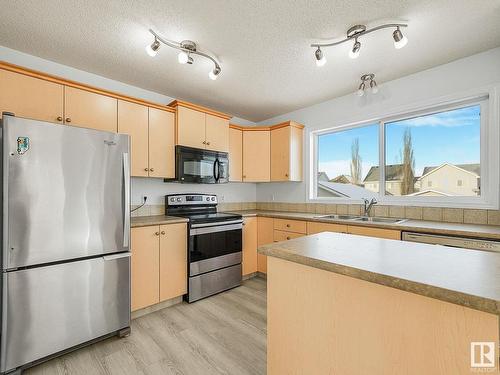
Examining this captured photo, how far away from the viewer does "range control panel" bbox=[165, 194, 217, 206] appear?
3.01 meters

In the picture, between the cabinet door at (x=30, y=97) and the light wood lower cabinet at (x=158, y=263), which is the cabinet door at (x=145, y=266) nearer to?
the light wood lower cabinet at (x=158, y=263)

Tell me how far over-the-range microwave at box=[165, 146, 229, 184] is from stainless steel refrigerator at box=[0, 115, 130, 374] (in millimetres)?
784

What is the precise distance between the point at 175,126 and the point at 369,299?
2.65 metres

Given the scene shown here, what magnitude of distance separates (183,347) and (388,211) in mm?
2534

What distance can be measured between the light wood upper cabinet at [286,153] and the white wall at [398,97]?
0.12 m

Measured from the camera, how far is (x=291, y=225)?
3.04 meters

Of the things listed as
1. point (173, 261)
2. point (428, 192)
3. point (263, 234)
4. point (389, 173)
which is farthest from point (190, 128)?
point (428, 192)

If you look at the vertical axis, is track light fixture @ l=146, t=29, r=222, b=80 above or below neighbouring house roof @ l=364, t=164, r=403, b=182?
above

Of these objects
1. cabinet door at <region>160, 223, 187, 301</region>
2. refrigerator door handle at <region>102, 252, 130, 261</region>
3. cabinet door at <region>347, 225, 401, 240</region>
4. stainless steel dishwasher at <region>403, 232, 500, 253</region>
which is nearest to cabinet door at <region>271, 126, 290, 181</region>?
cabinet door at <region>347, 225, 401, 240</region>

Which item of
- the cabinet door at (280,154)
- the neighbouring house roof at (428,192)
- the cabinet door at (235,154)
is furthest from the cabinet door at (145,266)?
the neighbouring house roof at (428,192)

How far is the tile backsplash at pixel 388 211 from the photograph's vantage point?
2198mm

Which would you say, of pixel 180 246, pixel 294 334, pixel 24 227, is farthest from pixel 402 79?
pixel 24 227

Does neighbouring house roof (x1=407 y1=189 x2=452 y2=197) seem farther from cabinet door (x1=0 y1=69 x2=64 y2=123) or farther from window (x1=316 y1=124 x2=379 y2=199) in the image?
cabinet door (x1=0 y1=69 x2=64 y2=123)

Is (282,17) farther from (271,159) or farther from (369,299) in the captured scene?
(271,159)
